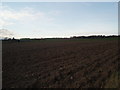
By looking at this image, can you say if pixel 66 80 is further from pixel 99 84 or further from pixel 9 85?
pixel 9 85

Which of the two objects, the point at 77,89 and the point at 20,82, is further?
the point at 20,82

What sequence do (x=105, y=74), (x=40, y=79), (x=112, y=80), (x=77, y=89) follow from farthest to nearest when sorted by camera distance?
(x=105, y=74), (x=40, y=79), (x=112, y=80), (x=77, y=89)

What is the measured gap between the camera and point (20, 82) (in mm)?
8227

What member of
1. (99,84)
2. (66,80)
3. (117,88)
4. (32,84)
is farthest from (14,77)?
(117,88)

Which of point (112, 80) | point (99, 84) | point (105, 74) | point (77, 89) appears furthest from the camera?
point (105, 74)

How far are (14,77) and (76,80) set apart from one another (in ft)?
10.4

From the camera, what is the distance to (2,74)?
393 inches

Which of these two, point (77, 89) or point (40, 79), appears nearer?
point (77, 89)

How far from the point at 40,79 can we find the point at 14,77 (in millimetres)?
1543

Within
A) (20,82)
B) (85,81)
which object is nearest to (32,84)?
(20,82)

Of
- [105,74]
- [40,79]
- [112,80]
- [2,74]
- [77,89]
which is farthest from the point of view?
[2,74]

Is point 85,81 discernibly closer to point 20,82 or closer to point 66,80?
point 66,80

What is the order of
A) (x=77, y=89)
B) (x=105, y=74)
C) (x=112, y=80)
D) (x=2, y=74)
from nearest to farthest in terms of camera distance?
(x=77, y=89) < (x=112, y=80) < (x=105, y=74) < (x=2, y=74)

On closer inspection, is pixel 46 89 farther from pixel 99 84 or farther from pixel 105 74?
pixel 105 74
